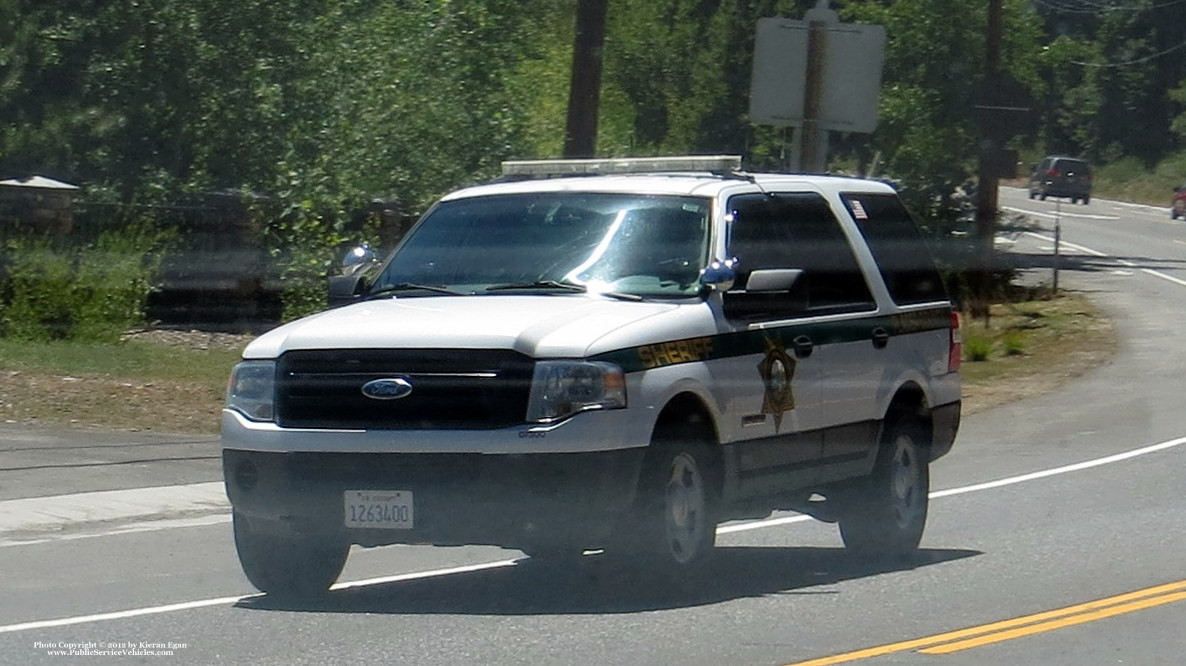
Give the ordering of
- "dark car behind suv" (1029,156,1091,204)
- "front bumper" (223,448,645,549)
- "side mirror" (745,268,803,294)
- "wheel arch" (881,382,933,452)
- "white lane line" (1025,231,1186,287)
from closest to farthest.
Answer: "front bumper" (223,448,645,549), "side mirror" (745,268,803,294), "wheel arch" (881,382,933,452), "white lane line" (1025,231,1186,287), "dark car behind suv" (1029,156,1091,204)

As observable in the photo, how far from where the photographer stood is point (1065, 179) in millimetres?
77625

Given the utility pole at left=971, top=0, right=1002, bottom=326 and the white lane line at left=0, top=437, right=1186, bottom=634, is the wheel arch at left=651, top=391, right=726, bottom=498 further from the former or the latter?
the utility pole at left=971, top=0, right=1002, bottom=326

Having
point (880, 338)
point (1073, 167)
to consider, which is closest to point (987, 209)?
point (880, 338)

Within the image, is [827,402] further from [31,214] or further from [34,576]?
[31,214]

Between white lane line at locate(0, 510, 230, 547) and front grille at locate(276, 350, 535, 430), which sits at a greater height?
front grille at locate(276, 350, 535, 430)

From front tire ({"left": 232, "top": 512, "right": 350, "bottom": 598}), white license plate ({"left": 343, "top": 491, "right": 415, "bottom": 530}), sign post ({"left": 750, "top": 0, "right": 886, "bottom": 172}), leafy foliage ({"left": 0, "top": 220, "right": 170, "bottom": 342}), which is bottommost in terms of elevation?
leafy foliage ({"left": 0, "top": 220, "right": 170, "bottom": 342})

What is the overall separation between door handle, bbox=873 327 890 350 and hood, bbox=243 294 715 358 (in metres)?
1.70

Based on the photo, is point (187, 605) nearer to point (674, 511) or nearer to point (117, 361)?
point (674, 511)

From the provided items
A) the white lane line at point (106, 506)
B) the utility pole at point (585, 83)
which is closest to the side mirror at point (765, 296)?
the white lane line at point (106, 506)

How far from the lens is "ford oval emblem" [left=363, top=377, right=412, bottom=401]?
28.6 feet

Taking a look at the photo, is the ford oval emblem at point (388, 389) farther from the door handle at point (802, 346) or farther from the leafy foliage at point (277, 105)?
the leafy foliage at point (277, 105)

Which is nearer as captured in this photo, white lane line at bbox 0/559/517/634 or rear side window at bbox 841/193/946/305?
white lane line at bbox 0/559/517/634

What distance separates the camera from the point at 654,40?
49.7 metres

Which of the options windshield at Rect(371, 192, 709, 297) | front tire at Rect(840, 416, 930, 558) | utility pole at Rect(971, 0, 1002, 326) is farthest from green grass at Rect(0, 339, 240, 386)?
utility pole at Rect(971, 0, 1002, 326)
